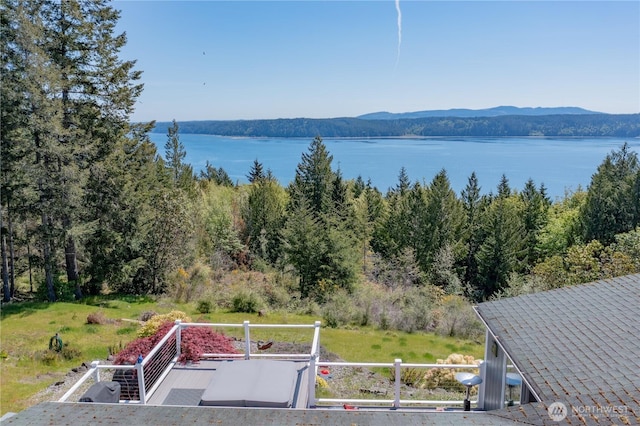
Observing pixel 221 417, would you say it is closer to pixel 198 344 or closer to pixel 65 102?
pixel 198 344

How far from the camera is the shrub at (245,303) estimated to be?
20188 millimetres

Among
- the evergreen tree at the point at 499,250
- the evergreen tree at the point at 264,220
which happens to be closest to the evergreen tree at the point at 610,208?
the evergreen tree at the point at 499,250

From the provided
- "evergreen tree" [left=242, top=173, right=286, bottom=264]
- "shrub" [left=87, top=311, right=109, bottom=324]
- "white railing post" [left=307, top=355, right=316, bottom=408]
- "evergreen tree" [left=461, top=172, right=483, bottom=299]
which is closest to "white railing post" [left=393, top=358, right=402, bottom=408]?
"white railing post" [left=307, top=355, right=316, bottom=408]

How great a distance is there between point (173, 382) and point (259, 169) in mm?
50656

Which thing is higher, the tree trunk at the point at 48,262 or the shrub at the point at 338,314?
the tree trunk at the point at 48,262

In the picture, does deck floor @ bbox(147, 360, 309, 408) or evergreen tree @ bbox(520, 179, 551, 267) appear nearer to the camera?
deck floor @ bbox(147, 360, 309, 408)

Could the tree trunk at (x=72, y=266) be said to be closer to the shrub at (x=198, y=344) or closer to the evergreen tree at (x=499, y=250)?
the shrub at (x=198, y=344)

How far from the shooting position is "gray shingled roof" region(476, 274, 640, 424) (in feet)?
16.7

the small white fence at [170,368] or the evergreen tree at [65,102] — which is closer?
the small white fence at [170,368]

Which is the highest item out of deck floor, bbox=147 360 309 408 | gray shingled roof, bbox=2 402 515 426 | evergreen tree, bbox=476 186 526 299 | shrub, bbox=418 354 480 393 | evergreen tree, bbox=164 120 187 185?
evergreen tree, bbox=164 120 187 185

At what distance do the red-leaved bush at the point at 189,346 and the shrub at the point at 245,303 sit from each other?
9247 millimetres

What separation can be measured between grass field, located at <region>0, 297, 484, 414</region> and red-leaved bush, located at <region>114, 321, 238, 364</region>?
321 cm

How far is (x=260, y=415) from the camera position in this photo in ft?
17.2

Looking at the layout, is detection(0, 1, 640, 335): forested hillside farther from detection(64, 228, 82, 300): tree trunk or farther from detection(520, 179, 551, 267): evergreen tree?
detection(520, 179, 551, 267): evergreen tree
